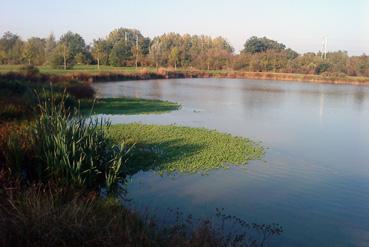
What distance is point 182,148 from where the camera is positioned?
35.4ft

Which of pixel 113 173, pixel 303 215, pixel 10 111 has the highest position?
pixel 10 111

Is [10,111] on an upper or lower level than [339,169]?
upper

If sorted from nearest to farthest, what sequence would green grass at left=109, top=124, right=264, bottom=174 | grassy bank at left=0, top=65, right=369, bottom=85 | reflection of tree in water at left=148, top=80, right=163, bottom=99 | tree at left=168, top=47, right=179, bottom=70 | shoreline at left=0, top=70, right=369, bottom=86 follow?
green grass at left=109, top=124, right=264, bottom=174, reflection of tree in water at left=148, top=80, right=163, bottom=99, shoreline at left=0, top=70, right=369, bottom=86, grassy bank at left=0, top=65, right=369, bottom=85, tree at left=168, top=47, right=179, bottom=70

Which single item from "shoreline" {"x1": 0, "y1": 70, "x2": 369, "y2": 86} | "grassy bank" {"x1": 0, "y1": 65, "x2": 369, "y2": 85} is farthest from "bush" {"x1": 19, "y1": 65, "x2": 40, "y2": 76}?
"grassy bank" {"x1": 0, "y1": 65, "x2": 369, "y2": 85}

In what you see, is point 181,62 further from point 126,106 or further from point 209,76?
point 126,106

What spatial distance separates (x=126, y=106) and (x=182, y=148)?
9.46 meters

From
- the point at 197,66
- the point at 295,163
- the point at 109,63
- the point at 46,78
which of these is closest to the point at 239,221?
the point at 295,163

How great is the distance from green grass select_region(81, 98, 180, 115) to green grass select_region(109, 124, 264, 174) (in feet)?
15.1

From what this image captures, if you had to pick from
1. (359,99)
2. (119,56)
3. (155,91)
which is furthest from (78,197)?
(119,56)

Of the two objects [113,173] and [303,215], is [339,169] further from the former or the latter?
[113,173]

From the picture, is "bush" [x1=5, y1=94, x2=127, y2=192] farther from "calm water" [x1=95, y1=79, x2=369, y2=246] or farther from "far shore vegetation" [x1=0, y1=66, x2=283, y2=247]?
"calm water" [x1=95, y1=79, x2=369, y2=246]

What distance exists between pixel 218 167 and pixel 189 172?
2.92ft

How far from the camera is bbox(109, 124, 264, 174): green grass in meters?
9.21

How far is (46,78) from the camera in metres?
25.6
